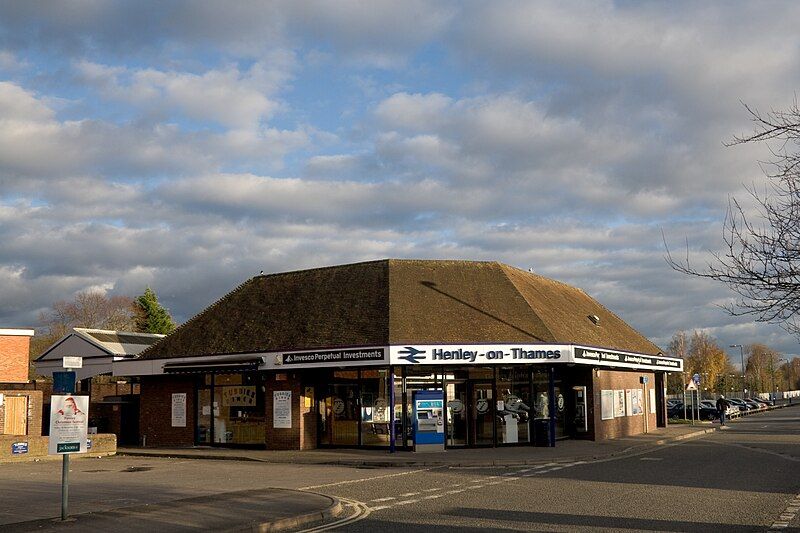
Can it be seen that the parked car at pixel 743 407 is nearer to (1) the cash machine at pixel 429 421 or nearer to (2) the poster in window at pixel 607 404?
(2) the poster in window at pixel 607 404

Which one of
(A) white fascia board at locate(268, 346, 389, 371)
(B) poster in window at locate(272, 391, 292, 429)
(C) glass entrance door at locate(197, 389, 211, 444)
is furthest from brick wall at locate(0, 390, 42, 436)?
(A) white fascia board at locate(268, 346, 389, 371)

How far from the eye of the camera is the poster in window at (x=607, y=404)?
111 feet

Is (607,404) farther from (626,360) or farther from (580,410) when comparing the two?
(626,360)

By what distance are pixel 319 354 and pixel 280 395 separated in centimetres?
274

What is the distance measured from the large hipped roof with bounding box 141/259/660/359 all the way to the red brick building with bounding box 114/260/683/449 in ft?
0.25

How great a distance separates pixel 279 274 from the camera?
3709 centimetres

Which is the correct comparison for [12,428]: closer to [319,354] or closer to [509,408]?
[319,354]

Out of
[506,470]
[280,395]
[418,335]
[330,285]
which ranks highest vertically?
[330,285]

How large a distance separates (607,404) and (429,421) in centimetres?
973

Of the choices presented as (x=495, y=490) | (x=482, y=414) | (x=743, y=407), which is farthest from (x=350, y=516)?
(x=743, y=407)

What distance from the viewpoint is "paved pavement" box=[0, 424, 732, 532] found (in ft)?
44.0

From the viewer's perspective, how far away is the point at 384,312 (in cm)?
3047

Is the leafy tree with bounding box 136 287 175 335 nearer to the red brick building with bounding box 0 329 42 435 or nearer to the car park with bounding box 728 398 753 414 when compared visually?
the red brick building with bounding box 0 329 42 435

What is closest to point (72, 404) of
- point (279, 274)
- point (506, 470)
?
point (506, 470)
